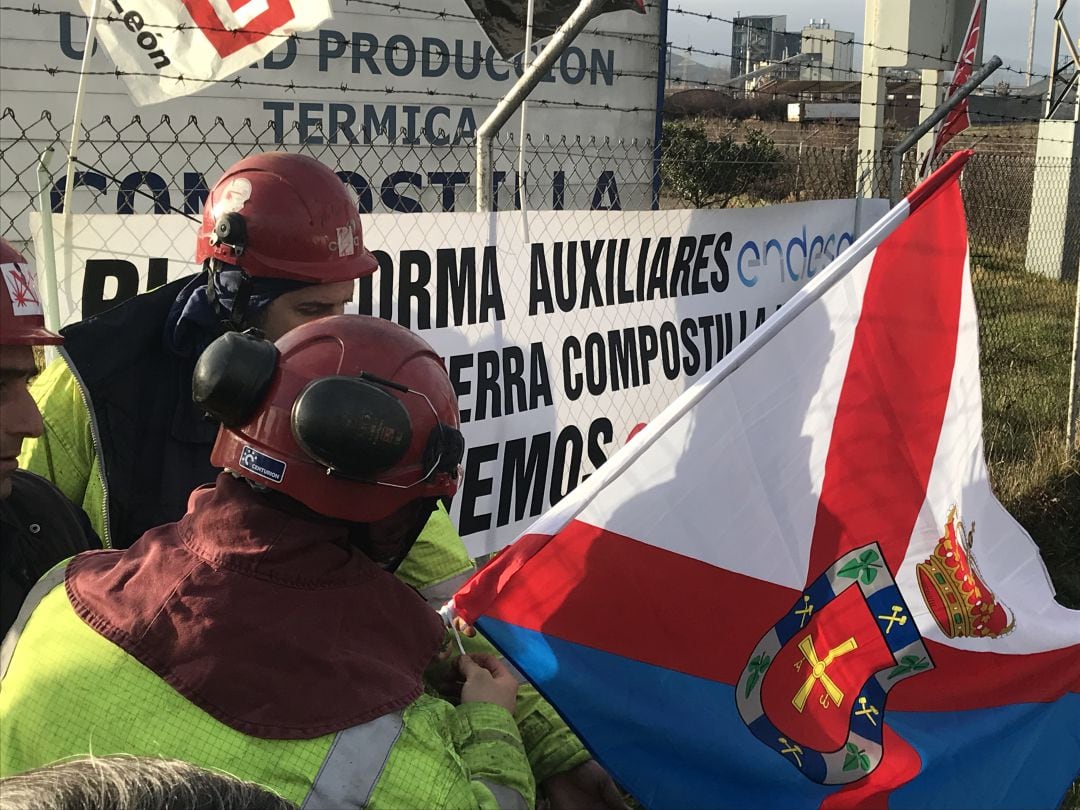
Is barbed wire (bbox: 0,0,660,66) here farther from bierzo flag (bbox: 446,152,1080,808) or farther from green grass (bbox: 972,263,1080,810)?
green grass (bbox: 972,263,1080,810)

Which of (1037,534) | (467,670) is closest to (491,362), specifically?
(467,670)

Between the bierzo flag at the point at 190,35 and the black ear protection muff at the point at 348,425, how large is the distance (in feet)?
7.54

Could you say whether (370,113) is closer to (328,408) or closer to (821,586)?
(821,586)

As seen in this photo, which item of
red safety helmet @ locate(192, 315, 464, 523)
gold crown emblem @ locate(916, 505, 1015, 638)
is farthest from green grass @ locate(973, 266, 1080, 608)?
red safety helmet @ locate(192, 315, 464, 523)

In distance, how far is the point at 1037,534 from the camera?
268 inches

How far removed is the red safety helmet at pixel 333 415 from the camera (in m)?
1.81

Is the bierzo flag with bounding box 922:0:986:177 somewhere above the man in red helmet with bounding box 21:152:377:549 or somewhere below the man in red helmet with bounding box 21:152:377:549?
above

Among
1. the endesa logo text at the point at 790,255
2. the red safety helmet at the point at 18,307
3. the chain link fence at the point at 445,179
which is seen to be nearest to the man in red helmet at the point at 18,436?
the red safety helmet at the point at 18,307

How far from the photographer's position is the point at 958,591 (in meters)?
3.21

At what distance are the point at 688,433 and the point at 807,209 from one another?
10.6 feet

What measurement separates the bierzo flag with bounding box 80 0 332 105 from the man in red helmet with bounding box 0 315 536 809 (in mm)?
Answer: 2181

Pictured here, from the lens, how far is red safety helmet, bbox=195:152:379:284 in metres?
2.94

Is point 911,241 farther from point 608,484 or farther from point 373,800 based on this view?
point 373,800

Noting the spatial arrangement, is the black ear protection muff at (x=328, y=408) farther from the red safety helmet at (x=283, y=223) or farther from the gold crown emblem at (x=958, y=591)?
the gold crown emblem at (x=958, y=591)
